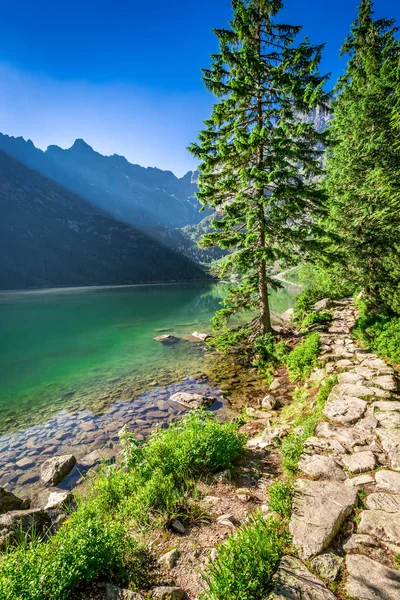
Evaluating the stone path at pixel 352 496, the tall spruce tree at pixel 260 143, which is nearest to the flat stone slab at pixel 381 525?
the stone path at pixel 352 496

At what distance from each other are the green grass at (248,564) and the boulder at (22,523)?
348 cm

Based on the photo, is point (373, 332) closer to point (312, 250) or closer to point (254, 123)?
point (312, 250)

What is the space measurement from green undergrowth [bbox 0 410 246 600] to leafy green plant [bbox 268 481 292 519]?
1.07 metres

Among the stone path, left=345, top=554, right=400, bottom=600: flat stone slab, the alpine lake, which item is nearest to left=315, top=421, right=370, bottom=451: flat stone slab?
the stone path

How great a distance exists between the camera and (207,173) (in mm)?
11070

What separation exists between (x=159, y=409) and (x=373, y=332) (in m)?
7.93

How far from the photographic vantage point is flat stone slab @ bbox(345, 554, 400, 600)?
2.26m

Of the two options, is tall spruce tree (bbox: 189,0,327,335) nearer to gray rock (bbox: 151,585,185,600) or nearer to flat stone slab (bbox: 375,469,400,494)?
flat stone slab (bbox: 375,469,400,494)

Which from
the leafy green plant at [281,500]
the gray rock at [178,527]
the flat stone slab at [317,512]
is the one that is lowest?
the gray rock at [178,527]

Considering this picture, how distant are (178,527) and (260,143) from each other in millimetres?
11609

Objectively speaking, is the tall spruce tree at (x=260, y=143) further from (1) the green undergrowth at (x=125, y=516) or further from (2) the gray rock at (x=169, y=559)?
(2) the gray rock at (x=169, y=559)

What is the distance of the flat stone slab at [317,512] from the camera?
2844 millimetres

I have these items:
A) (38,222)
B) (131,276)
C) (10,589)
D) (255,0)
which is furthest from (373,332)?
(38,222)

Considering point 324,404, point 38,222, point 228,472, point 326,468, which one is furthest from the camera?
point 38,222
